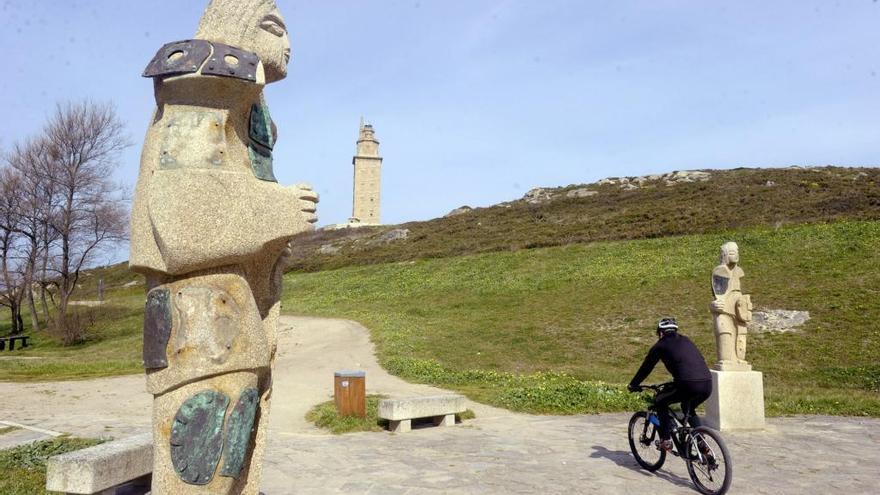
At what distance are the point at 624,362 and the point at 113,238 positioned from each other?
917 inches

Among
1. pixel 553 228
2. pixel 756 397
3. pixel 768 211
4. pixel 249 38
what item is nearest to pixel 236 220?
pixel 249 38

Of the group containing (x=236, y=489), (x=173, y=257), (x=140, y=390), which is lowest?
(x=140, y=390)

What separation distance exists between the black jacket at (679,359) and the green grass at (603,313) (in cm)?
491

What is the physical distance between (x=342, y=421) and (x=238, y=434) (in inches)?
277

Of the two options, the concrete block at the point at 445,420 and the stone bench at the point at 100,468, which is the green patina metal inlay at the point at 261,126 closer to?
the stone bench at the point at 100,468

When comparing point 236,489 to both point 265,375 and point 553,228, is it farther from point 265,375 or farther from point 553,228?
point 553,228

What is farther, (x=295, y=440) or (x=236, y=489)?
(x=295, y=440)

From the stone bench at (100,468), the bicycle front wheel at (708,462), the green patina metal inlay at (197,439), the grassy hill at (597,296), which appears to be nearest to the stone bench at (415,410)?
the grassy hill at (597,296)

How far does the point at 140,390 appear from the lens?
14.4 meters

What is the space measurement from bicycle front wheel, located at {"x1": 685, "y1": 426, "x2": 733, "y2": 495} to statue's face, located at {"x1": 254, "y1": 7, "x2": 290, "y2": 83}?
5186mm

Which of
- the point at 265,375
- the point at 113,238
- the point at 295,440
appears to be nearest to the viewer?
the point at 265,375

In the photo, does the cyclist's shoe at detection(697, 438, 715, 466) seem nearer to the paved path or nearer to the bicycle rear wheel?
the paved path

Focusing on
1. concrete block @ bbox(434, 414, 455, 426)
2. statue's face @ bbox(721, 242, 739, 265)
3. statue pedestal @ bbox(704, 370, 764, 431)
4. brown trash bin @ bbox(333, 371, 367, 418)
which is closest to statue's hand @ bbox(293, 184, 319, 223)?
brown trash bin @ bbox(333, 371, 367, 418)

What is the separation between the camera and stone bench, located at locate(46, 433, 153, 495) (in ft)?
18.3
